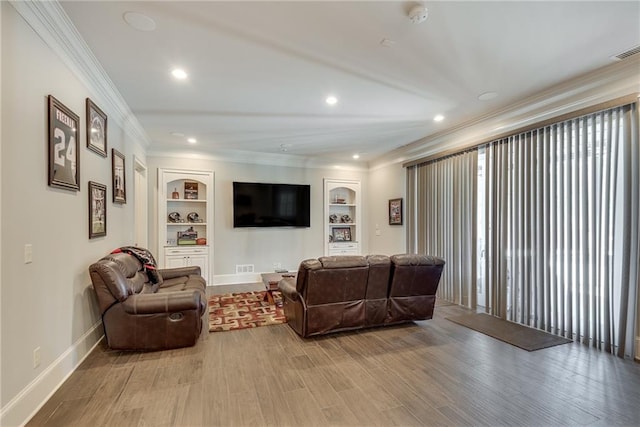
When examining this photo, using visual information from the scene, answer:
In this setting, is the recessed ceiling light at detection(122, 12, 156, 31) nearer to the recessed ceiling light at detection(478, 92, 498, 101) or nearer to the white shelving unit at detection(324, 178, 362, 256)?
the recessed ceiling light at detection(478, 92, 498, 101)

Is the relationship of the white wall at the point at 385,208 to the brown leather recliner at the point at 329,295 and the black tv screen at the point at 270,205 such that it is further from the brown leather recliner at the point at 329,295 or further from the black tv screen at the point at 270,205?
the brown leather recliner at the point at 329,295

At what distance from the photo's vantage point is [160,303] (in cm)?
299

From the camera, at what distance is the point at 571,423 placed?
1.97m

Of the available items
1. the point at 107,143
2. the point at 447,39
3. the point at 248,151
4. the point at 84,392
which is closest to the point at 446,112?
the point at 447,39

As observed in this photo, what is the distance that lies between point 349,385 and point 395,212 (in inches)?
175

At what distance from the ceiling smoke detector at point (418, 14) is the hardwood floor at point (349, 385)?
2768 millimetres

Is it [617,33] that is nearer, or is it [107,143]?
[617,33]

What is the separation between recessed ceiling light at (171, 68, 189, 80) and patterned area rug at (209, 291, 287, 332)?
2.86 m

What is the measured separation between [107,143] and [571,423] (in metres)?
4.98

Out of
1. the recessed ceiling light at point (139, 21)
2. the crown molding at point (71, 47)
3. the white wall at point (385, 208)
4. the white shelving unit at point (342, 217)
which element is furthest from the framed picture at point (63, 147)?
the white wall at point (385, 208)

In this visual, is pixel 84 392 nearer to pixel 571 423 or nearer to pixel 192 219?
pixel 571 423

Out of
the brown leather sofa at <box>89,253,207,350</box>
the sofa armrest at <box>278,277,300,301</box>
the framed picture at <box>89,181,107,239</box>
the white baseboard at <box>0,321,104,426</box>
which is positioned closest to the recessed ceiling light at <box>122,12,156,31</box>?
the framed picture at <box>89,181,107,239</box>

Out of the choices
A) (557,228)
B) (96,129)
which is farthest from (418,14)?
(96,129)

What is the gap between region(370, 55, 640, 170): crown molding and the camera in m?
2.86
